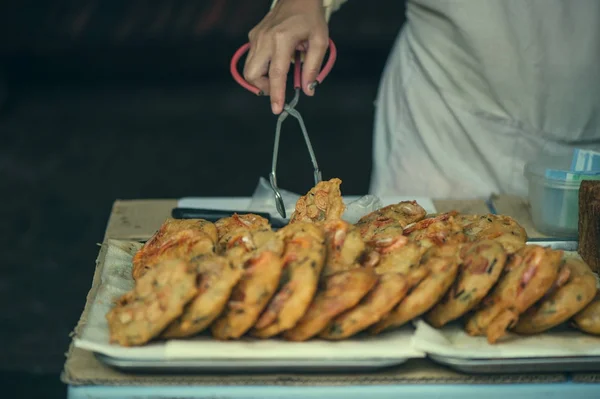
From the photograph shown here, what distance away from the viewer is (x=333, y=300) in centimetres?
156

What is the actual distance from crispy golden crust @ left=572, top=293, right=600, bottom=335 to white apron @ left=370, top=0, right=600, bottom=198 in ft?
4.37

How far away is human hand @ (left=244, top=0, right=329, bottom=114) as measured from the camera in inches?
92.2

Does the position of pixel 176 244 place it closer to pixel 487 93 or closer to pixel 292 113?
pixel 292 113

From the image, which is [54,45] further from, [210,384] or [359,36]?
[210,384]

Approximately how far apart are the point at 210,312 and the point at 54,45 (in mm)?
5282

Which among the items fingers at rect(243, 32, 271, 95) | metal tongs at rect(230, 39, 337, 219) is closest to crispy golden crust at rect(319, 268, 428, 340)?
metal tongs at rect(230, 39, 337, 219)

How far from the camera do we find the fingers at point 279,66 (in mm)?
2311

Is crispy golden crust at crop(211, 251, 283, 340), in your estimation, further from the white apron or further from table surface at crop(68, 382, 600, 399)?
the white apron

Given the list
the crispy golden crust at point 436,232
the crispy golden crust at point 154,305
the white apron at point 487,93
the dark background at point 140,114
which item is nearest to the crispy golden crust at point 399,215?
the crispy golden crust at point 436,232

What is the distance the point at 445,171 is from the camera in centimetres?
310

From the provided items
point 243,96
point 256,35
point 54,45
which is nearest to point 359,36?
point 243,96

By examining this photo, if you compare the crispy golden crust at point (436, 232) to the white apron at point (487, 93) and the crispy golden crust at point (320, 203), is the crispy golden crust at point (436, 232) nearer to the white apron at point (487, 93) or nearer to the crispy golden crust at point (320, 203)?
the crispy golden crust at point (320, 203)

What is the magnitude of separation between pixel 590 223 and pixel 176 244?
0.96 metres

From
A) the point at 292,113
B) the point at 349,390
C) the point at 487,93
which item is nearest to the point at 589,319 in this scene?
the point at 349,390
